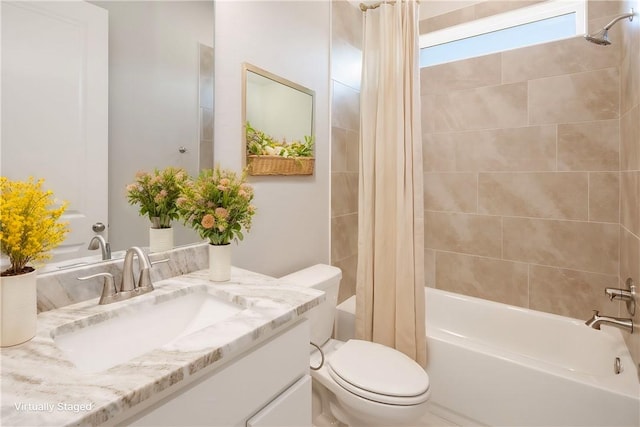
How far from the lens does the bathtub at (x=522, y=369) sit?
1.42 meters

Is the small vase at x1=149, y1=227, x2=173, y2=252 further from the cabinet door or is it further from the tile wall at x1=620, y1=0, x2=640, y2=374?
the tile wall at x1=620, y1=0, x2=640, y2=374

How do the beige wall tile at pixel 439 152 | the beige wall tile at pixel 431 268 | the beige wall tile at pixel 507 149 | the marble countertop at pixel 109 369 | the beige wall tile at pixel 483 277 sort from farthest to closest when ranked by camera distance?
the beige wall tile at pixel 431 268 → the beige wall tile at pixel 439 152 → the beige wall tile at pixel 483 277 → the beige wall tile at pixel 507 149 → the marble countertop at pixel 109 369

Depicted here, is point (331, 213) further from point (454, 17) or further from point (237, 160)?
point (454, 17)

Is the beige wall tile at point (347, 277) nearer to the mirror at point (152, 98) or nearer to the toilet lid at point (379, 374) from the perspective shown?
the toilet lid at point (379, 374)

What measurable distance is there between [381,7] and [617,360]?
216 cm

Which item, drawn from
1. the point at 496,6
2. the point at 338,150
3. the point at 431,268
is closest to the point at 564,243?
the point at 431,268

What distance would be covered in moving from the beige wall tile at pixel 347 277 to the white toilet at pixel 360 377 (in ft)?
1.31

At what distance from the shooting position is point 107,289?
1001 mm

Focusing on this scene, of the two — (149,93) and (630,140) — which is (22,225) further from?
(630,140)

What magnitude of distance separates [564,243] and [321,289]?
1.58m

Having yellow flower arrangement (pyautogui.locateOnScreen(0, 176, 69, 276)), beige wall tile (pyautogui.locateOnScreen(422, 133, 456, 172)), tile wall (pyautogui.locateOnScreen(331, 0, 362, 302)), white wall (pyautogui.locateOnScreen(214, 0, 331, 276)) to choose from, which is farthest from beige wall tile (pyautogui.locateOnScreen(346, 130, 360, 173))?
yellow flower arrangement (pyautogui.locateOnScreen(0, 176, 69, 276))

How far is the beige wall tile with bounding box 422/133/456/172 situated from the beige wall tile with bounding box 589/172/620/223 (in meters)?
0.82

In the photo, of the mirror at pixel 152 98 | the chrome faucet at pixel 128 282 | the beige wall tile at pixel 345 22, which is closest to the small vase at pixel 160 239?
the mirror at pixel 152 98

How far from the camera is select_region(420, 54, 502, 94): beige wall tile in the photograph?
229 cm
